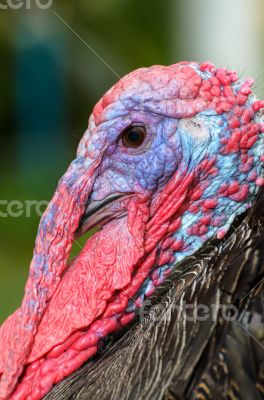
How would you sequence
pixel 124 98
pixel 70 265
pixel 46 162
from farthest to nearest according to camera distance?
pixel 46 162 → pixel 70 265 → pixel 124 98

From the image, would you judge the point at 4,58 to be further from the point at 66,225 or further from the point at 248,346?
the point at 248,346

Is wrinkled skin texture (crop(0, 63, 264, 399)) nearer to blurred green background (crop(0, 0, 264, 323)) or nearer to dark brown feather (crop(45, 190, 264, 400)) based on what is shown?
dark brown feather (crop(45, 190, 264, 400))

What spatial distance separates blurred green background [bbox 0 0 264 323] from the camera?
29.3 feet

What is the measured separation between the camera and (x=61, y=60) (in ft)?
31.0

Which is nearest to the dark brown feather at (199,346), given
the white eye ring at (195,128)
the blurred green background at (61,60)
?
the white eye ring at (195,128)

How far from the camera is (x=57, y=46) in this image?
373 inches

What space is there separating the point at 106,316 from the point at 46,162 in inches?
267

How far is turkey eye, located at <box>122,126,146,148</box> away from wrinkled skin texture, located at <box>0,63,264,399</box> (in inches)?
0.7

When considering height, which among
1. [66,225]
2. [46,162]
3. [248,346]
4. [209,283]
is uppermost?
[46,162]

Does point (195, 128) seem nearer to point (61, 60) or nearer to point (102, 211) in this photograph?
point (102, 211)

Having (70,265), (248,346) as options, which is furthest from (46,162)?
(248,346)

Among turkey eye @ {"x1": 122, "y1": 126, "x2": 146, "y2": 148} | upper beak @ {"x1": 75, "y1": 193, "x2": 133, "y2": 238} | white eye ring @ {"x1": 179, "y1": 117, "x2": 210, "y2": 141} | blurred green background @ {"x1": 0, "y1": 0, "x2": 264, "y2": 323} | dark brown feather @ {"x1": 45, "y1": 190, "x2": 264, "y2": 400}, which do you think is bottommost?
dark brown feather @ {"x1": 45, "y1": 190, "x2": 264, "y2": 400}

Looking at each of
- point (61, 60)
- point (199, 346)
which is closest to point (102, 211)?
point (199, 346)

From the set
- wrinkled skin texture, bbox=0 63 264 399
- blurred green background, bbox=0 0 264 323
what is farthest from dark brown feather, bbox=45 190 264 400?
blurred green background, bbox=0 0 264 323
